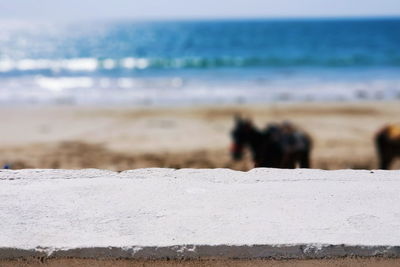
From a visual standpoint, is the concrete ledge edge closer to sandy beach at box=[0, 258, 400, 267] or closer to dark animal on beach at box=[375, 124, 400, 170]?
sandy beach at box=[0, 258, 400, 267]

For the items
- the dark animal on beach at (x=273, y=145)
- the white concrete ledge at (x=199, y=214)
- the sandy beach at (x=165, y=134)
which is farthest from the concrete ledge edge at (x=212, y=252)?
the sandy beach at (x=165, y=134)

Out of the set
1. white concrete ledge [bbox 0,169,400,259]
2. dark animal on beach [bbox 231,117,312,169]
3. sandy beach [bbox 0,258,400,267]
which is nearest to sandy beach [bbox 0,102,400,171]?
dark animal on beach [bbox 231,117,312,169]

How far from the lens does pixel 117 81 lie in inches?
901

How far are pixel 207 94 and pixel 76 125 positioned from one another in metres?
6.26

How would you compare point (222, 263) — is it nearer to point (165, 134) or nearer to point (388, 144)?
point (388, 144)

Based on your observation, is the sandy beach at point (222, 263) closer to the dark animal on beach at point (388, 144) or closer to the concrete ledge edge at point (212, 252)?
the concrete ledge edge at point (212, 252)

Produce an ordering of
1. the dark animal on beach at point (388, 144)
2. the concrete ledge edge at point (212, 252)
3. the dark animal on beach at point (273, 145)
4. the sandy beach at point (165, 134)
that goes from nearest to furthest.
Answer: the concrete ledge edge at point (212, 252), the dark animal on beach at point (273, 145), the dark animal on beach at point (388, 144), the sandy beach at point (165, 134)

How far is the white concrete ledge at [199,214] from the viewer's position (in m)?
1.31

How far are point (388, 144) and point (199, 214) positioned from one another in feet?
21.4

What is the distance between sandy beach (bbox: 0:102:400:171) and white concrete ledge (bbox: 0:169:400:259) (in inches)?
216

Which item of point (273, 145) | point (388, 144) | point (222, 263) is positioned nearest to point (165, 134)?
point (388, 144)

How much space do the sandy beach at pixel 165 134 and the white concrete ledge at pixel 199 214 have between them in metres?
5.49

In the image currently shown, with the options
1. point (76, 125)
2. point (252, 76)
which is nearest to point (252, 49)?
point (252, 76)

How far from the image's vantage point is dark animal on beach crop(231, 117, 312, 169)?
582 centimetres
